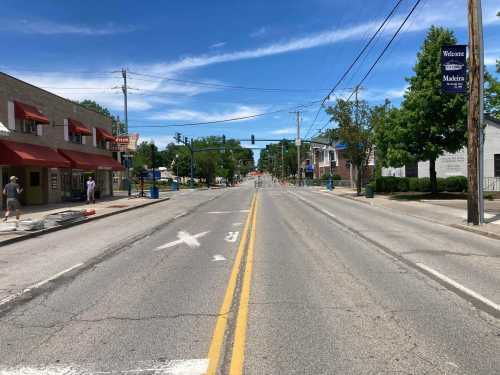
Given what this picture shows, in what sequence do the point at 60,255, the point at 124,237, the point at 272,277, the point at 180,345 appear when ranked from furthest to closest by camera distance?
the point at 124,237, the point at 60,255, the point at 272,277, the point at 180,345

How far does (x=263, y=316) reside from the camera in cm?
567

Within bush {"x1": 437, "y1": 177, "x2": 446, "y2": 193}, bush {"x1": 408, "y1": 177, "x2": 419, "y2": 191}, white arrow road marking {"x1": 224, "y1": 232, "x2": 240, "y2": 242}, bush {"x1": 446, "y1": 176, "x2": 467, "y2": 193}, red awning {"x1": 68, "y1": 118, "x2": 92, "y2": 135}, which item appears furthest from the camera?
bush {"x1": 408, "y1": 177, "x2": 419, "y2": 191}

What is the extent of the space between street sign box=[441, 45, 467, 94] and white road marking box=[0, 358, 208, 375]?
14852 millimetres

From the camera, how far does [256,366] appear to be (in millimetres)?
4207

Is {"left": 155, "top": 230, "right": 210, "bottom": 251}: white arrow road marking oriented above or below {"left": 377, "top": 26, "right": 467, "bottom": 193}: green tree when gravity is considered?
below

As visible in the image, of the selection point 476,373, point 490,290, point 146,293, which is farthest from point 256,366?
point 490,290

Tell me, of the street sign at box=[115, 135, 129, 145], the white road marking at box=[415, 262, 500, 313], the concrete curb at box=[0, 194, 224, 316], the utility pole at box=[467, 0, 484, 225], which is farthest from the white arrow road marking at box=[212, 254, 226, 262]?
the street sign at box=[115, 135, 129, 145]

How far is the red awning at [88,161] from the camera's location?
102 feet

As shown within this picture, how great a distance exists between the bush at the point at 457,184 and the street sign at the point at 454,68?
23918 mm

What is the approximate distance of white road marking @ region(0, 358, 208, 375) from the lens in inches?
162

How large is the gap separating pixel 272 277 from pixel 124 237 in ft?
23.7

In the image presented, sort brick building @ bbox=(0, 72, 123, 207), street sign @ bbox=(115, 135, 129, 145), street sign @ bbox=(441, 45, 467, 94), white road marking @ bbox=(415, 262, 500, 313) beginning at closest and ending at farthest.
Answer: white road marking @ bbox=(415, 262, 500, 313) → street sign @ bbox=(441, 45, 467, 94) → brick building @ bbox=(0, 72, 123, 207) → street sign @ bbox=(115, 135, 129, 145)

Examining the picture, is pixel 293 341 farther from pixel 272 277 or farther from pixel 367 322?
pixel 272 277

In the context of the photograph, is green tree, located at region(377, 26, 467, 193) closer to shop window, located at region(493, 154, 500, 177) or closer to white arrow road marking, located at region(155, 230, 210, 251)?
shop window, located at region(493, 154, 500, 177)
